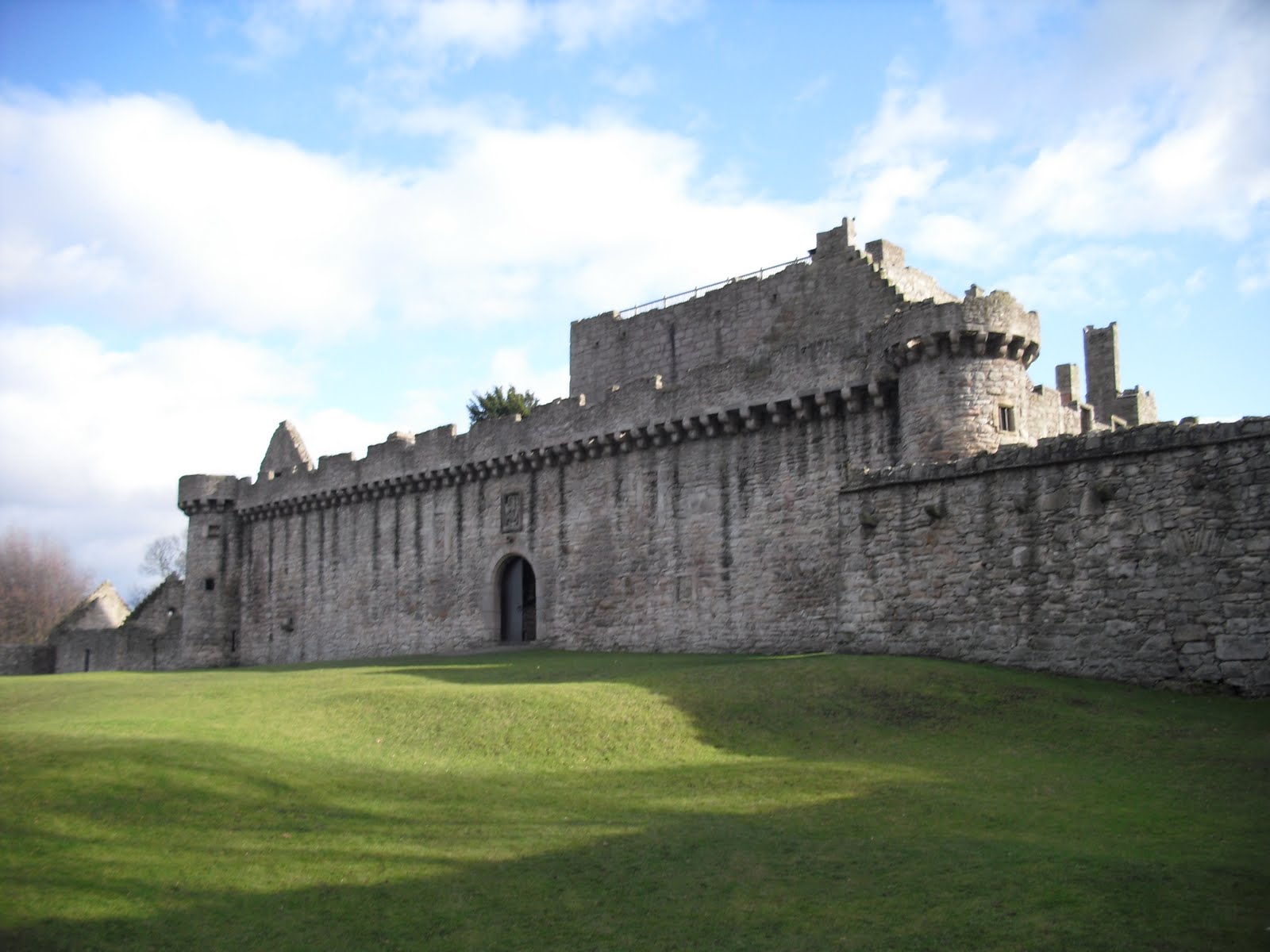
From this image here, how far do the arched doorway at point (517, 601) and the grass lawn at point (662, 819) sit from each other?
14.3 meters

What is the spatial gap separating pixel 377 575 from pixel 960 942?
29.8m

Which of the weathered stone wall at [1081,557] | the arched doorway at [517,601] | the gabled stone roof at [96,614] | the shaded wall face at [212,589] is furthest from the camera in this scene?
the gabled stone roof at [96,614]

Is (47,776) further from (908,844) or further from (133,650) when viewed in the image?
(133,650)

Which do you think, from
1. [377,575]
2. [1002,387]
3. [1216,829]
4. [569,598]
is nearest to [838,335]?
[1002,387]

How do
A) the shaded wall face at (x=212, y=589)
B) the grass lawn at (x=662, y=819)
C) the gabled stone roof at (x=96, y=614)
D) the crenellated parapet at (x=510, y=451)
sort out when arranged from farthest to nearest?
Result: the gabled stone roof at (x=96, y=614), the shaded wall face at (x=212, y=589), the crenellated parapet at (x=510, y=451), the grass lawn at (x=662, y=819)

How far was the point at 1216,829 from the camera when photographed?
963cm

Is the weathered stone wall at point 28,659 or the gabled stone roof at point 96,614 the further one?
the gabled stone roof at point 96,614

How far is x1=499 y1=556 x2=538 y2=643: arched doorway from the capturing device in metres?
31.9

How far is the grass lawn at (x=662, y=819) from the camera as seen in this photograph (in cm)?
827

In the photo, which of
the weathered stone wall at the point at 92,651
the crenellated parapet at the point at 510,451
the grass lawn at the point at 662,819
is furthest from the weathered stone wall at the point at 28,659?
the grass lawn at the point at 662,819

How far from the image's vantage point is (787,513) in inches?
969

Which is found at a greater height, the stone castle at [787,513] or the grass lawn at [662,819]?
the stone castle at [787,513]

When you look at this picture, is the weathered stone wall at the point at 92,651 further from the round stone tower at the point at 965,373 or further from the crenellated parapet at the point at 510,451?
the round stone tower at the point at 965,373

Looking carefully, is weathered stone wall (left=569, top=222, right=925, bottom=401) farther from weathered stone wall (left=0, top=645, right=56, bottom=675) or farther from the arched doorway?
weathered stone wall (left=0, top=645, right=56, bottom=675)
